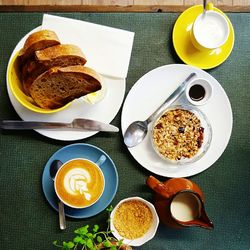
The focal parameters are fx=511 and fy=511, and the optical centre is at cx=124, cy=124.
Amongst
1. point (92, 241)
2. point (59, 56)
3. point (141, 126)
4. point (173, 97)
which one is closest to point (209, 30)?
point (173, 97)

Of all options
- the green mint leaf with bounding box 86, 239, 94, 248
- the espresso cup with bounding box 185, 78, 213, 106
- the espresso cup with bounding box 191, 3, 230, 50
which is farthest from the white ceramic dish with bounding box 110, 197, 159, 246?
the espresso cup with bounding box 191, 3, 230, 50

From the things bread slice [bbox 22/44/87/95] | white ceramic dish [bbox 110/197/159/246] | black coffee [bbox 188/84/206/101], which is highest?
bread slice [bbox 22/44/87/95]

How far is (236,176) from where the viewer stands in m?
1.38

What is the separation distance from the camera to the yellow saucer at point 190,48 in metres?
1.35

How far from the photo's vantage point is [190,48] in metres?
1.36

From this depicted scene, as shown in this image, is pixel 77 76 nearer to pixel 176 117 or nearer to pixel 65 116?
pixel 65 116

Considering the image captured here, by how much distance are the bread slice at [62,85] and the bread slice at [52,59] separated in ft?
0.04

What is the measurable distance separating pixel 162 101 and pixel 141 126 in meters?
0.09

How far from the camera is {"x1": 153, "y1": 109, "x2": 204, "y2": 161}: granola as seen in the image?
1341 millimetres

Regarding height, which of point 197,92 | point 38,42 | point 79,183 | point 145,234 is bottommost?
point 145,234

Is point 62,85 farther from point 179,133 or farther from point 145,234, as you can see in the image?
point 145,234

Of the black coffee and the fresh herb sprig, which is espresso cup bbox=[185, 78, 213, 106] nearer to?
the black coffee

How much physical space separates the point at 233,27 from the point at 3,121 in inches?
26.0

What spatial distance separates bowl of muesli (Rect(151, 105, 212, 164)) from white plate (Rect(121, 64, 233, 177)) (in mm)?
20
